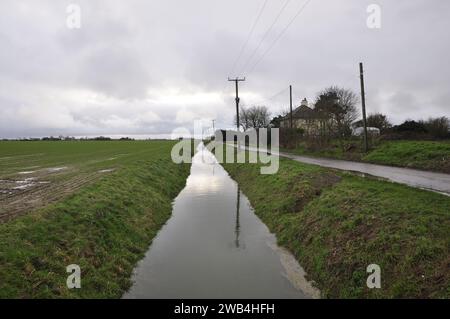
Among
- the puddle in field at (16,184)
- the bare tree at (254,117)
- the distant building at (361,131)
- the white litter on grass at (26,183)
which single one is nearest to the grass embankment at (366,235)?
the puddle in field at (16,184)

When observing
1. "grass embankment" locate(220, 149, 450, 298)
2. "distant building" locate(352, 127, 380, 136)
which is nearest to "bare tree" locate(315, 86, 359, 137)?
"distant building" locate(352, 127, 380, 136)

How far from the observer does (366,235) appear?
939cm

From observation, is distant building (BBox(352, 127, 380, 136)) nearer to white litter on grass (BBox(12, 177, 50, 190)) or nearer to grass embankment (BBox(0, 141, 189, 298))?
grass embankment (BBox(0, 141, 189, 298))

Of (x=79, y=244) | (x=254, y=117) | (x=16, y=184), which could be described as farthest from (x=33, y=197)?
(x=254, y=117)

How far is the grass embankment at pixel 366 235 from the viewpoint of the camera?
7207 mm

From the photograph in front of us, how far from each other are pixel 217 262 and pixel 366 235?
15.3 feet

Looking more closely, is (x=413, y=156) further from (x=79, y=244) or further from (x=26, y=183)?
(x=26, y=183)

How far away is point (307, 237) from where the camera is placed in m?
11.8

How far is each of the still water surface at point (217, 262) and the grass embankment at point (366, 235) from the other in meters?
0.72

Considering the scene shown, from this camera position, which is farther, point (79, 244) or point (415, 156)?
point (415, 156)

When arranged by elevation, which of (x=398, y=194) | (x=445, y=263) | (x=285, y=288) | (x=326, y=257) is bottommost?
(x=285, y=288)
